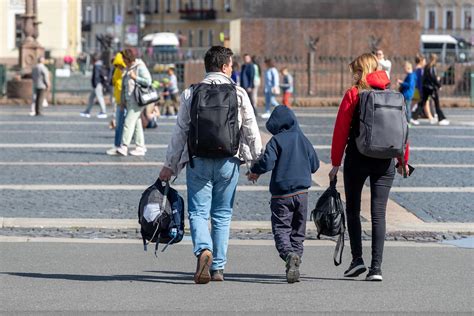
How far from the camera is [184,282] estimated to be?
364 inches

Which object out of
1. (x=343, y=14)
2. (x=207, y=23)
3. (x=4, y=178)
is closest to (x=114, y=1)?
(x=207, y=23)

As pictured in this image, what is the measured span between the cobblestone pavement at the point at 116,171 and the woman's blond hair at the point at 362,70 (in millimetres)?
3371

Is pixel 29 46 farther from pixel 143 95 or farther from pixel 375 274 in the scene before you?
pixel 375 274

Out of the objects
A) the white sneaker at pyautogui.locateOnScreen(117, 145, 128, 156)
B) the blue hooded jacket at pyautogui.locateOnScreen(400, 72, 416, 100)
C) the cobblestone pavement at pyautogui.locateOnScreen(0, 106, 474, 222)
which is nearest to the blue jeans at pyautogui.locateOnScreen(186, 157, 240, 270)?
the cobblestone pavement at pyautogui.locateOnScreen(0, 106, 474, 222)

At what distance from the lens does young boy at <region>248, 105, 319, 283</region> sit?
9.09m

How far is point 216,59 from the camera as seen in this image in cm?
915

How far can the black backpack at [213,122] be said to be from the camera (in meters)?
8.91

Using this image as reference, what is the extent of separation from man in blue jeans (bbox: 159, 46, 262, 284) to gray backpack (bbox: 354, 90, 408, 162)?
0.65 meters

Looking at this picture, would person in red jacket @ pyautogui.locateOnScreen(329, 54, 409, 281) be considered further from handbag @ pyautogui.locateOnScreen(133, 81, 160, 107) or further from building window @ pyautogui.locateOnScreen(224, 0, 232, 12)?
building window @ pyautogui.locateOnScreen(224, 0, 232, 12)

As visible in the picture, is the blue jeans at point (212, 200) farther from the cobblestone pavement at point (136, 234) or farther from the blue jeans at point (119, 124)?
the blue jeans at point (119, 124)

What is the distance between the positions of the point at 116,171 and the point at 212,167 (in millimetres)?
7860

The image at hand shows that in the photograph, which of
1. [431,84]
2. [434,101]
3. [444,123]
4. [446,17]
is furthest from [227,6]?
[431,84]

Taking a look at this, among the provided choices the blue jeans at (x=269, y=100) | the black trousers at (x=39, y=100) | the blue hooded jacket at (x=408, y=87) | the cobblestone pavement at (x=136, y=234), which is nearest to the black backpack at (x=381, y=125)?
the cobblestone pavement at (x=136, y=234)

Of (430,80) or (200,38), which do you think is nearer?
(430,80)
